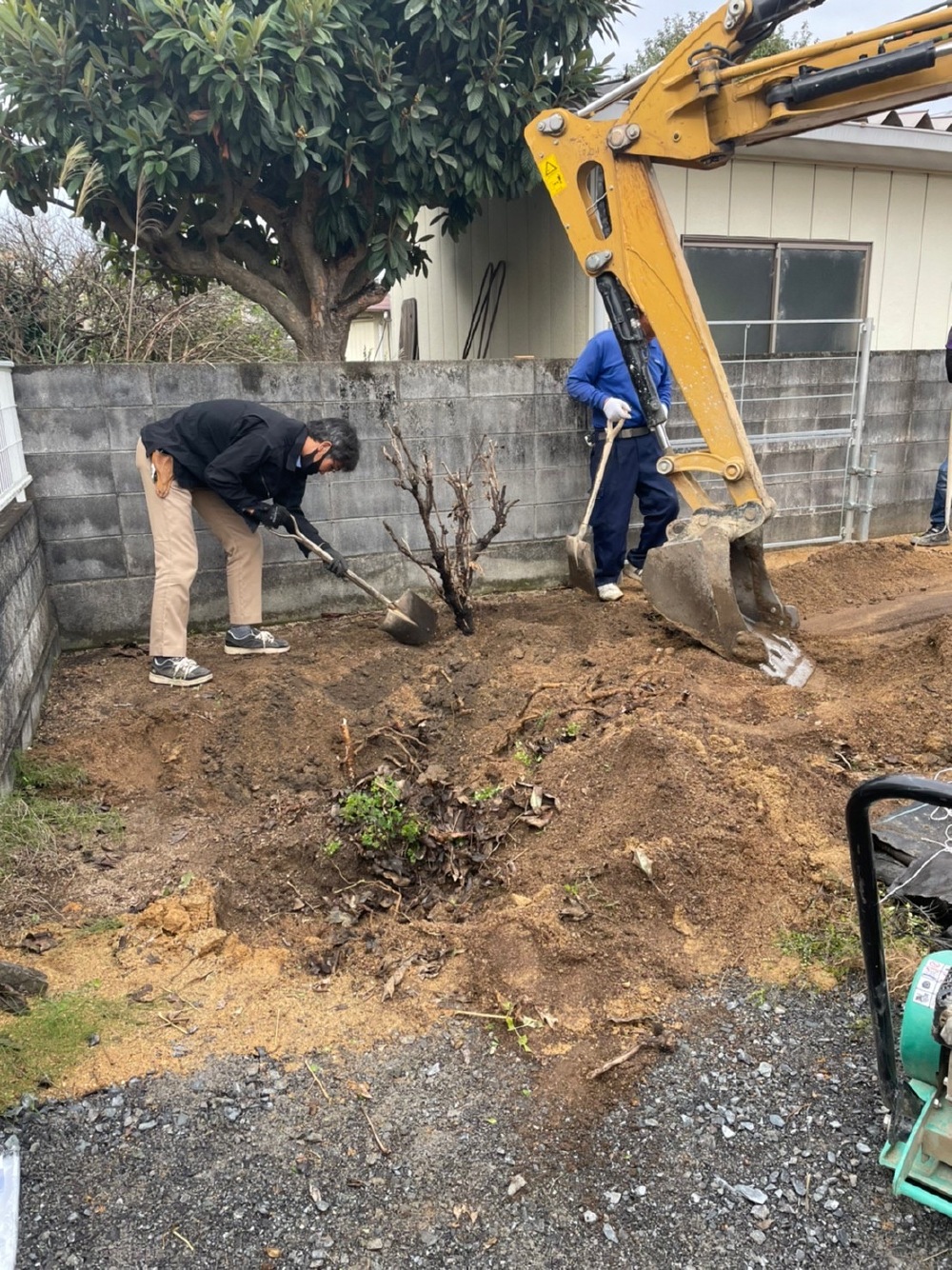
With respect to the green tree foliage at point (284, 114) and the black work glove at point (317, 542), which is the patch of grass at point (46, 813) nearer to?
the black work glove at point (317, 542)

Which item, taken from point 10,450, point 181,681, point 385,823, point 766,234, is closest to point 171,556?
point 181,681

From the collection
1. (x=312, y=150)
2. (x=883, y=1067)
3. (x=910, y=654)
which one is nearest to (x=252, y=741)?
(x=883, y=1067)

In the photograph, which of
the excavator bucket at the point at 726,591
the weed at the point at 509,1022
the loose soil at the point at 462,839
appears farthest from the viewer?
the excavator bucket at the point at 726,591

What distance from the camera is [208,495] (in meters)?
4.79

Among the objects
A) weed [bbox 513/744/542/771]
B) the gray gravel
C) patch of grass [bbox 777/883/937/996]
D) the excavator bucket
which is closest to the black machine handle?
the gray gravel

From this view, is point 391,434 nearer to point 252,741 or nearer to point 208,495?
point 208,495

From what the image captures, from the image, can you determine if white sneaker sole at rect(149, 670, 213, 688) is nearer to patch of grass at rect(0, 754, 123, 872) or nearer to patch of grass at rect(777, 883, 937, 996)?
patch of grass at rect(0, 754, 123, 872)

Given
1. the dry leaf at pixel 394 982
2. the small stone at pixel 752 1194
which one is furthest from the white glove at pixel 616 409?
the small stone at pixel 752 1194

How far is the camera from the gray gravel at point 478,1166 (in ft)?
5.46

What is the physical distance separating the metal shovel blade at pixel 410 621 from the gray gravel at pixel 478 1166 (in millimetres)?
2988

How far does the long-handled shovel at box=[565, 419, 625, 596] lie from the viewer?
5527 millimetres

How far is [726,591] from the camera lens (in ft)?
14.3

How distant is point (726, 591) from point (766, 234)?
14.0 ft

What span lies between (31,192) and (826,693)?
5.76 m
